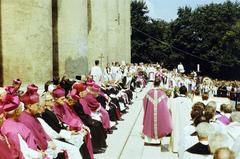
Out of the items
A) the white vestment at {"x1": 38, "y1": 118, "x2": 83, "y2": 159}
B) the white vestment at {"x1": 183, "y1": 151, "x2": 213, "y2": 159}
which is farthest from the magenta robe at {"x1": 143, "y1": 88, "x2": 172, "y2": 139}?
the white vestment at {"x1": 183, "y1": 151, "x2": 213, "y2": 159}

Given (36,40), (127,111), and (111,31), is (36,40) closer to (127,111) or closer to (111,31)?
(127,111)

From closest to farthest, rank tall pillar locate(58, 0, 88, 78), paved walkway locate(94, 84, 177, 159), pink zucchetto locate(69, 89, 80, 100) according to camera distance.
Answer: pink zucchetto locate(69, 89, 80, 100) → paved walkway locate(94, 84, 177, 159) → tall pillar locate(58, 0, 88, 78)

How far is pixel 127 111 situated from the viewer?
65.3 feet

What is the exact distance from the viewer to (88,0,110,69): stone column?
25170mm

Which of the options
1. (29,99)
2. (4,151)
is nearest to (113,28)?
(29,99)

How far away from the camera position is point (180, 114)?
12047 millimetres

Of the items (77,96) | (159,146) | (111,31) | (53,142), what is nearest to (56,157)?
(53,142)

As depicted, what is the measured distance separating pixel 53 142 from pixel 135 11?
219 feet

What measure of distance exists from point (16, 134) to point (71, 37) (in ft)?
32.9

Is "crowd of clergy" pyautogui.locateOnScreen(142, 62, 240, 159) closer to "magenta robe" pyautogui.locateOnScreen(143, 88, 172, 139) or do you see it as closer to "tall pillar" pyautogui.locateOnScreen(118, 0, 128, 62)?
"magenta robe" pyautogui.locateOnScreen(143, 88, 172, 139)

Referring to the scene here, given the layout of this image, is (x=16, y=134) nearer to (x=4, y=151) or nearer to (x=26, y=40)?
(x=4, y=151)

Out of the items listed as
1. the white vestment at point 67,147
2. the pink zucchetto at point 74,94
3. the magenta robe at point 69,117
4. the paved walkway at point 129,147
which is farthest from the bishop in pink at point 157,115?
the white vestment at point 67,147

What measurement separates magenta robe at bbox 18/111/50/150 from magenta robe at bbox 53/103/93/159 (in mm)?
1531

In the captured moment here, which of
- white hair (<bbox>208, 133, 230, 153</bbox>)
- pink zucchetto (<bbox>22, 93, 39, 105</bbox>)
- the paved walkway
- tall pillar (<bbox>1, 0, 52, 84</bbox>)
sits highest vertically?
tall pillar (<bbox>1, 0, 52, 84</bbox>)
